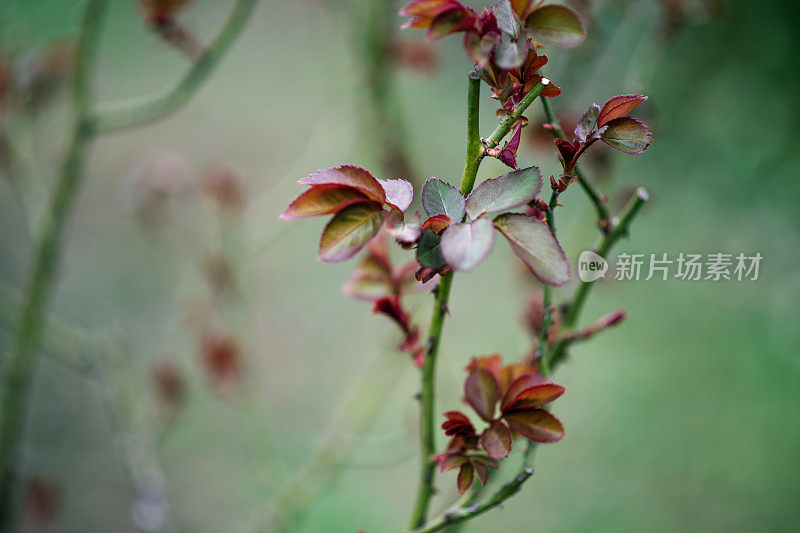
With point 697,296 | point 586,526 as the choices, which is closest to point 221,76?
point 697,296

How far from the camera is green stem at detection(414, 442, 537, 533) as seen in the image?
0.41 m

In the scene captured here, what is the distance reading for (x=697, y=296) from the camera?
233 cm

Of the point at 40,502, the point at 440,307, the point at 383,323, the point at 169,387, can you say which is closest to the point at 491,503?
the point at 440,307

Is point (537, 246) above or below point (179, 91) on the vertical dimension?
below

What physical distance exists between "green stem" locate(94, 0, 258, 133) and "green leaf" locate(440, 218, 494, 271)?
0.63 m

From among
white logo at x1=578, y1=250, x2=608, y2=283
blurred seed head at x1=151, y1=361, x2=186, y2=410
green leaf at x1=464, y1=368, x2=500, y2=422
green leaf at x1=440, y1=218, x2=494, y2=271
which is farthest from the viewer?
blurred seed head at x1=151, y1=361, x2=186, y2=410

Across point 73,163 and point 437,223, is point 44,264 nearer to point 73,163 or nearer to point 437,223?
point 73,163

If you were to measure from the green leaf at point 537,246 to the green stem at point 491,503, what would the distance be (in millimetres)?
149

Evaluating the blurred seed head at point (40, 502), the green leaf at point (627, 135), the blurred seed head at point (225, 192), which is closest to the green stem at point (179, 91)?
the blurred seed head at point (225, 192)

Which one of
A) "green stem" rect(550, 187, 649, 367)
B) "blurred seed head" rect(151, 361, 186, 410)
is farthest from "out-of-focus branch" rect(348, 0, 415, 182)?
"green stem" rect(550, 187, 649, 367)

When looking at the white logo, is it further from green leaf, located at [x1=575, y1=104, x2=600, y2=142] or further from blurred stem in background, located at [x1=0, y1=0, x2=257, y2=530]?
blurred stem in background, located at [x1=0, y1=0, x2=257, y2=530]

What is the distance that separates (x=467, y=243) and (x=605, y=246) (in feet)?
0.77

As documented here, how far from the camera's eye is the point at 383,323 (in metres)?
2.16

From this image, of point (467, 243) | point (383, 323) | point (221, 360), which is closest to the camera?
point (467, 243)
